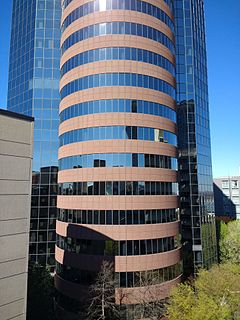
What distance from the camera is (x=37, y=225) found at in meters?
51.2

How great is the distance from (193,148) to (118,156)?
22437 mm

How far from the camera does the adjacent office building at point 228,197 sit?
9074 cm

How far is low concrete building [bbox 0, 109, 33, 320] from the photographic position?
15.1m

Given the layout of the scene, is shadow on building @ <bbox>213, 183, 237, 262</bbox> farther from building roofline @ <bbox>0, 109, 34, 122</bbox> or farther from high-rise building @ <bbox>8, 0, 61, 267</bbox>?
building roofline @ <bbox>0, 109, 34, 122</bbox>

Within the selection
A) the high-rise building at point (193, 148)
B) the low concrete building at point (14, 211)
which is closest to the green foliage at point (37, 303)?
the low concrete building at point (14, 211)

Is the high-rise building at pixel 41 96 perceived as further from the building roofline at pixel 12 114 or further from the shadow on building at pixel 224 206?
the shadow on building at pixel 224 206

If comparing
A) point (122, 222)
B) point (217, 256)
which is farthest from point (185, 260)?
point (122, 222)

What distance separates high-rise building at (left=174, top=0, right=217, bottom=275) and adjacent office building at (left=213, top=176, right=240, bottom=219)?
37266 millimetres

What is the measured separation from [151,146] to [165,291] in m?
17.9

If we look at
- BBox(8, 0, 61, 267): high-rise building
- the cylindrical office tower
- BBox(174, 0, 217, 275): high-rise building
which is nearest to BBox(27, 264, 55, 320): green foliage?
the cylindrical office tower

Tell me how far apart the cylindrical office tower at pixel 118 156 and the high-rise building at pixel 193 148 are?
13155 millimetres

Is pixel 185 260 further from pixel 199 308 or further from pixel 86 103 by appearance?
pixel 86 103

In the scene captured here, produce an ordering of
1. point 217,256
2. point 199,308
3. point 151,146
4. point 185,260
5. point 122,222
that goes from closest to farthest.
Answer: point 199,308 → point 122,222 → point 151,146 → point 185,260 → point 217,256

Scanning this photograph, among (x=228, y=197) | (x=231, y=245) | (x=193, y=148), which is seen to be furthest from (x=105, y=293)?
(x=228, y=197)
